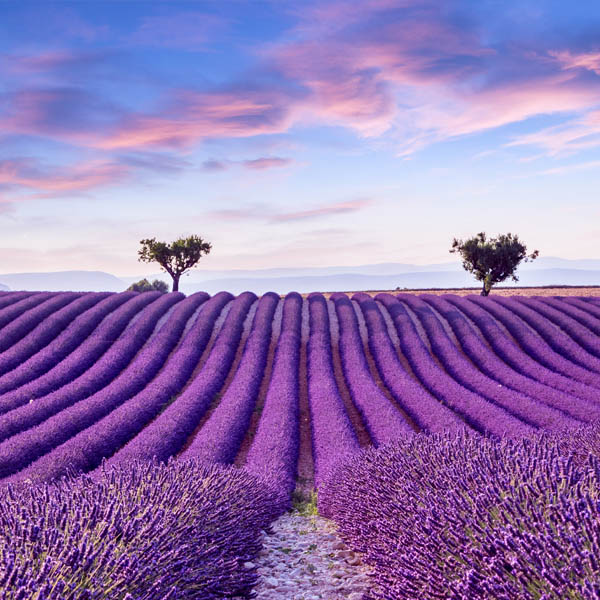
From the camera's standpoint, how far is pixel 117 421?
10.6m

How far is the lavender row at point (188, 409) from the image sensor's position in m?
9.09

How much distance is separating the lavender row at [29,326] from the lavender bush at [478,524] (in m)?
13.4

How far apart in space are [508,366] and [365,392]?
5.63m

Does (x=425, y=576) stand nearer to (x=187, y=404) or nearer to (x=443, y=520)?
(x=443, y=520)

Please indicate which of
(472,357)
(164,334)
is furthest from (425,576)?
(164,334)

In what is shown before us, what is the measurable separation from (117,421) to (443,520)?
8.43 metres

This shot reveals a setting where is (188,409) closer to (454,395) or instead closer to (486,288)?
(454,395)

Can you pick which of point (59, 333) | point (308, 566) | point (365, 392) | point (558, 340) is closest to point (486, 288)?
point (558, 340)

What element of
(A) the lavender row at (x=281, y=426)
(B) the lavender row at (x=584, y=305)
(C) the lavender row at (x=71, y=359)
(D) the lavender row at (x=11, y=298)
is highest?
(D) the lavender row at (x=11, y=298)

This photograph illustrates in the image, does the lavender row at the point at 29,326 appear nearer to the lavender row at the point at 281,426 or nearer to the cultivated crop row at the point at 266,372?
the cultivated crop row at the point at 266,372

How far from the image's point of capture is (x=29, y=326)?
18141mm

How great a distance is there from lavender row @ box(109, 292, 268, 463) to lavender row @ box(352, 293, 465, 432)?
4.46m

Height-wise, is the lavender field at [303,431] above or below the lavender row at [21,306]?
below

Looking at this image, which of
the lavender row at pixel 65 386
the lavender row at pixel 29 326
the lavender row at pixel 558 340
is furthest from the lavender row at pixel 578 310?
the lavender row at pixel 29 326
